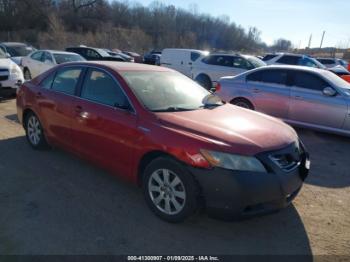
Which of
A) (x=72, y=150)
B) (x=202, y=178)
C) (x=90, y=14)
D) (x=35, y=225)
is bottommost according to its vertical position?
(x=35, y=225)

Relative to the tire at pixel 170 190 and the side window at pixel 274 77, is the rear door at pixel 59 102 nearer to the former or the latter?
the tire at pixel 170 190

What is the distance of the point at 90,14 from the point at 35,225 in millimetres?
67654

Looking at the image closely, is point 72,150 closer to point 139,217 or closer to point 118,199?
point 118,199

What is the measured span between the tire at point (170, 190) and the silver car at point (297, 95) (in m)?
4.94

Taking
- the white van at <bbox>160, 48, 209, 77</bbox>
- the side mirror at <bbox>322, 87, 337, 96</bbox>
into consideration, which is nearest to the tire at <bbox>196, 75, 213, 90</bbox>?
the white van at <bbox>160, 48, 209, 77</bbox>

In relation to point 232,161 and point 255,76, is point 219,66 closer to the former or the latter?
point 255,76

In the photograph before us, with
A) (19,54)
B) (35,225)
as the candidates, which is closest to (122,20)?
(19,54)

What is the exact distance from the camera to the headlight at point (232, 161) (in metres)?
3.04

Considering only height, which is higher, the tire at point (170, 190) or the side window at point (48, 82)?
the side window at point (48, 82)

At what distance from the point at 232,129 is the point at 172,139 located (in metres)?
0.67

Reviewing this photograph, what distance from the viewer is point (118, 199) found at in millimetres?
3928

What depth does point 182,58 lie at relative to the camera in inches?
589

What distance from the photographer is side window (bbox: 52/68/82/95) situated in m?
4.65

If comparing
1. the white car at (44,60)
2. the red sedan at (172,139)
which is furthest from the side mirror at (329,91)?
the white car at (44,60)
